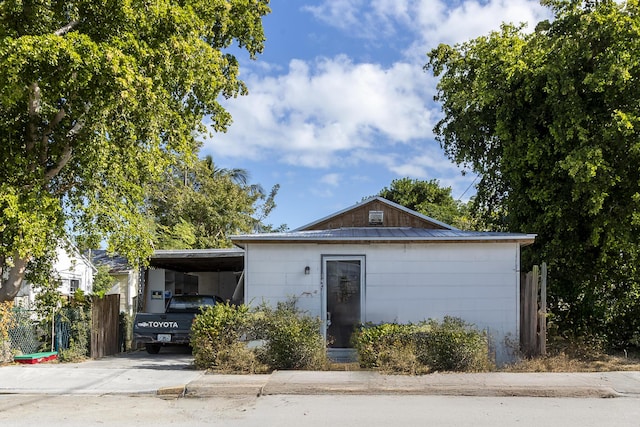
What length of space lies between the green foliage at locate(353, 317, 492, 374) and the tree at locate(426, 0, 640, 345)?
453 cm

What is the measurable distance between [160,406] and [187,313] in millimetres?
6098

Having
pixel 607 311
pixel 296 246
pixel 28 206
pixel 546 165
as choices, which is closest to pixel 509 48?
pixel 546 165

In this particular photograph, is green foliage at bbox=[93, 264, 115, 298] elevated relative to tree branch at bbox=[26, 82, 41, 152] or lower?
lower

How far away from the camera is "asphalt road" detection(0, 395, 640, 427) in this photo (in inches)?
273

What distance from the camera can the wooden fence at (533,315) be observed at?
37.4ft

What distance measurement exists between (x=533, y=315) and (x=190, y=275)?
16.5m

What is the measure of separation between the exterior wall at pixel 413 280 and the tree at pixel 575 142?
2.46 meters

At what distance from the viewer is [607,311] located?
13.1 meters

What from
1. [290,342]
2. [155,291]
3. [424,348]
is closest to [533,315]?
[424,348]

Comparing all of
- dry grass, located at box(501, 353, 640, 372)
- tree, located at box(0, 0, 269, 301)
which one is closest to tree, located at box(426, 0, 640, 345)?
dry grass, located at box(501, 353, 640, 372)

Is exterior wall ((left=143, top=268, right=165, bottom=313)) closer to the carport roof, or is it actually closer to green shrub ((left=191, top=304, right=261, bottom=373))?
the carport roof

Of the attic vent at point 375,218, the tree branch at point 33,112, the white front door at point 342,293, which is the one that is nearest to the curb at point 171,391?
the white front door at point 342,293

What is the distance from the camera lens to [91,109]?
10938 mm

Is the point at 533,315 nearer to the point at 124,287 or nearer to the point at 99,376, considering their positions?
the point at 99,376
